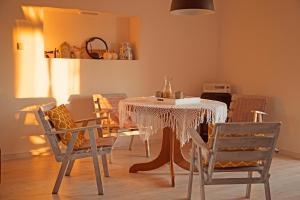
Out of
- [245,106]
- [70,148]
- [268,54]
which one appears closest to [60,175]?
[70,148]

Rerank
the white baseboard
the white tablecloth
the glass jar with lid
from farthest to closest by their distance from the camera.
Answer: the glass jar with lid, the white baseboard, the white tablecloth

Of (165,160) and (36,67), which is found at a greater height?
(36,67)

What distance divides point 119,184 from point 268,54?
293 cm

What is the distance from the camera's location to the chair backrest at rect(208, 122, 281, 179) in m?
2.57

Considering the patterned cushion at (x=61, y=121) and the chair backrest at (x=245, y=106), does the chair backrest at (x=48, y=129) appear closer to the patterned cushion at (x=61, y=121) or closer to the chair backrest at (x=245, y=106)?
the patterned cushion at (x=61, y=121)

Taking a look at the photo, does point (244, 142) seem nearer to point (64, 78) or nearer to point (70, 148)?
point (70, 148)

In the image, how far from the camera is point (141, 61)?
5402mm

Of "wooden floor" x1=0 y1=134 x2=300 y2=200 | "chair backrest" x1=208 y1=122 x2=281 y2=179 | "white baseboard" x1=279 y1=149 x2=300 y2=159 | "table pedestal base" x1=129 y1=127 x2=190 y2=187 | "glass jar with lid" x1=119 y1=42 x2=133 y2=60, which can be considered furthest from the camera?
"glass jar with lid" x1=119 y1=42 x2=133 y2=60

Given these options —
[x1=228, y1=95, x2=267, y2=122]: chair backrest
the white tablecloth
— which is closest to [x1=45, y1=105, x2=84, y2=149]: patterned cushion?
the white tablecloth

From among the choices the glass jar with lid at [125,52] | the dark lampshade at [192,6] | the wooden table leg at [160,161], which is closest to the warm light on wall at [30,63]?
the glass jar with lid at [125,52]

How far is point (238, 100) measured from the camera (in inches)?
204

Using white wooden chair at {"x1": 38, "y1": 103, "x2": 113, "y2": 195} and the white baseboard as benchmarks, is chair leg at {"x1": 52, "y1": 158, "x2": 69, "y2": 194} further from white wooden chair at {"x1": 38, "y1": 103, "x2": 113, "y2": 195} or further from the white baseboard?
the white baseboard

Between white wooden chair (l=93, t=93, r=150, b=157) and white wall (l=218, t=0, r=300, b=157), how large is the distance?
188cm

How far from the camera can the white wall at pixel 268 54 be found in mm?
4812
